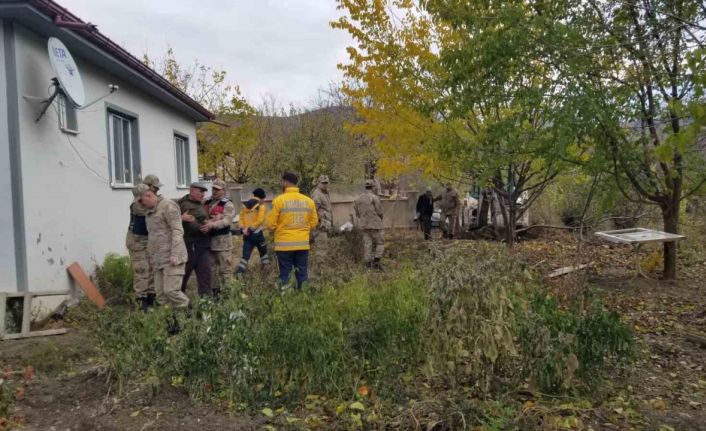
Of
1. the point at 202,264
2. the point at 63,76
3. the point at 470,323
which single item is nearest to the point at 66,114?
the point at 63,76

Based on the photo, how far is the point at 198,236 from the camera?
646cm

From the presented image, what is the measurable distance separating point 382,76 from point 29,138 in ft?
20.1

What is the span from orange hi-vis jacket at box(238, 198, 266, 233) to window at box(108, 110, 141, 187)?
2.00 meters

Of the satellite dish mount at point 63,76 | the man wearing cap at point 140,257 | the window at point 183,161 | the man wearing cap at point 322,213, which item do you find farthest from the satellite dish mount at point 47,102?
the window at point 183,161

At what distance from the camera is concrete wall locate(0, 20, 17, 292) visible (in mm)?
5809

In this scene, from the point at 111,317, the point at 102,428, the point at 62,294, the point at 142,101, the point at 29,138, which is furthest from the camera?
the point at 142,101

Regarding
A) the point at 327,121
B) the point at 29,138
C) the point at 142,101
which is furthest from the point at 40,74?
the point at 327,121

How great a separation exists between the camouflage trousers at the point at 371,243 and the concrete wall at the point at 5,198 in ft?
18.9

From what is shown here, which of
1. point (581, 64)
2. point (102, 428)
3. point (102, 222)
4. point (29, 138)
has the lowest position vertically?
point (102, 428)

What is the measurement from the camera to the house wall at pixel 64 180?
6039 millimetres

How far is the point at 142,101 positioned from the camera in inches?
384

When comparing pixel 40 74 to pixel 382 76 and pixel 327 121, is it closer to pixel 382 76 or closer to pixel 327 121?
pixel 382 76

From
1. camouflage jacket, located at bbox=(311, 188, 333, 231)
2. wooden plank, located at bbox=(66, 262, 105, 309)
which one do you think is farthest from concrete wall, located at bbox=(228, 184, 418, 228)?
wooden plank, located at bbox=(66, 262, 105, 309)

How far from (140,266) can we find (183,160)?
7006mm
